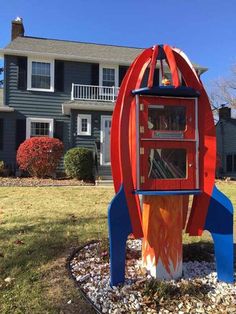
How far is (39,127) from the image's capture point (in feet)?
63.2

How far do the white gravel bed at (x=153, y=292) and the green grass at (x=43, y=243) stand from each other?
0.62 feet

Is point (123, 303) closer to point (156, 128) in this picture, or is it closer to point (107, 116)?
point (156, 128)

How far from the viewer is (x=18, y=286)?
4.07 m

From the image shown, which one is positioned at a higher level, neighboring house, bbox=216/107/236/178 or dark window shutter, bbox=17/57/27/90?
dark window shutter, bbox=17/57/27/90

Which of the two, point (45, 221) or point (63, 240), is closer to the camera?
point (63, 240)

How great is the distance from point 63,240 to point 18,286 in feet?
5.51

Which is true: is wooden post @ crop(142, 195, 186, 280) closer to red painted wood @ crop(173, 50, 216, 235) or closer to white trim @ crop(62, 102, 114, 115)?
red painted wood @ crop(173, 50, 216, 235)

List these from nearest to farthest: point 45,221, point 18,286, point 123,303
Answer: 1. point 123,303
2. point 18,286
3. point 45,221

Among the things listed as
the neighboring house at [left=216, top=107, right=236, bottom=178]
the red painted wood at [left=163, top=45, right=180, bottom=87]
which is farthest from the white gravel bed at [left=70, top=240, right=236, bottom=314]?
the neighboring house at [left=216, top=107, right=236, bottom=178]

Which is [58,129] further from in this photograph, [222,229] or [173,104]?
[222,229]

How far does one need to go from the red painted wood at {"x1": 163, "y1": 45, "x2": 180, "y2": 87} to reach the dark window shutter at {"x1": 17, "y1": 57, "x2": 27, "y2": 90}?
51.7 feet

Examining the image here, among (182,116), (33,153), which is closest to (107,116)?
(33,153)

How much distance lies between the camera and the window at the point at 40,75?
19.3 metres

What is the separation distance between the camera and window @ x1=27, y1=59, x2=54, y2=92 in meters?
19.3
